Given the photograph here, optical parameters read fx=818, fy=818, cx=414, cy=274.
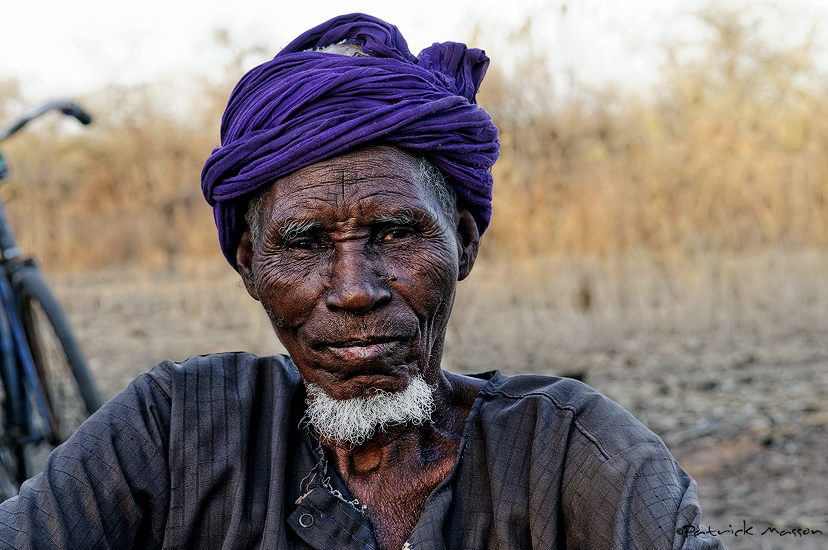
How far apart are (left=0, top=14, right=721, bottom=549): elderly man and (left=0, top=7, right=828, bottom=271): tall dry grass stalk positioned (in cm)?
713

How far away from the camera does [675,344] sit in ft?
22.7

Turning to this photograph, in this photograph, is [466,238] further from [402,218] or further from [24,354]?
[24,354]

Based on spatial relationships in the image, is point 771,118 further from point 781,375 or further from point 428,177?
point 428,177

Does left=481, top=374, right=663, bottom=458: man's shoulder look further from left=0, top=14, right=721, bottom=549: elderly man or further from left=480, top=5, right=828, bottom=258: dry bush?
left=480, top=5, right=828, bottom=258: dry bush

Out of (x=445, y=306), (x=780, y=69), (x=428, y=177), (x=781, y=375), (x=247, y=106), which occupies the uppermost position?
(x=780, y=69)

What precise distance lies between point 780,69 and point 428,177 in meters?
12.7

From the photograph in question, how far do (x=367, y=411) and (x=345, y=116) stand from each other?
0.67 meters

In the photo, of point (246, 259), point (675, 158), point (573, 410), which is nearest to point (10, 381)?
point (246, 259)

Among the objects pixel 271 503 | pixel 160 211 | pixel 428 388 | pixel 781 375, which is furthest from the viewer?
pixel 160 211

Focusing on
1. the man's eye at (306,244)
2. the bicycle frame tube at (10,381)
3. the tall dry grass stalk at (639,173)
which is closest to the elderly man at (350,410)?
the man's eye at (306,244)

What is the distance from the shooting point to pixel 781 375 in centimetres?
587

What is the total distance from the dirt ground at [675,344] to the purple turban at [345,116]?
2369 mm

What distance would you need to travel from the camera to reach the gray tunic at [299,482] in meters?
1.66

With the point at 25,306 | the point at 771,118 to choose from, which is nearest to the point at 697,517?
the point at 25,306
